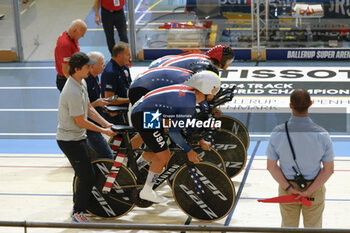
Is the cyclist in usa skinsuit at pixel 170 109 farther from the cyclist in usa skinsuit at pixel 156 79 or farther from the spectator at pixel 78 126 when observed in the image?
the cyclist in usa skinsuit at pixel 156 79

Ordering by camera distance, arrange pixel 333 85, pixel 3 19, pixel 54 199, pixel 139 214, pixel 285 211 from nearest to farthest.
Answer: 1. pixel 285 211
2. pixel 139 214
3. pixel 54 199
4. pixel 333 85
5. pixel 3 19

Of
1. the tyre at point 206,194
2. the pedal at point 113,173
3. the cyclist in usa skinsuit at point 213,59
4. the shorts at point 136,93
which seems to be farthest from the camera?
the cyclist in usa skinsuit at point 213,59

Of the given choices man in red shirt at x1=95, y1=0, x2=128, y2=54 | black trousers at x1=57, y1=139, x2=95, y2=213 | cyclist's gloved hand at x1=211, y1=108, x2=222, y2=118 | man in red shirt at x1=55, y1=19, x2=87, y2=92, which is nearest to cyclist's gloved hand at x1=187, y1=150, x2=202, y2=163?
black trousers at x1=57, y1=139, x2=95, y2=213

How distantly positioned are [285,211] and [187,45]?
9339 millimetres

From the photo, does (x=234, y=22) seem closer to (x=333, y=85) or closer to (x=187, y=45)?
(x=187, y=45)

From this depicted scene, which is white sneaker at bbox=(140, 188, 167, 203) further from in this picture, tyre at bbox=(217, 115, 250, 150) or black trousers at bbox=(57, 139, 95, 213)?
tyre at bbox=(217, 115, 250, 150)

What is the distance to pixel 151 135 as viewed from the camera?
6.06 meters

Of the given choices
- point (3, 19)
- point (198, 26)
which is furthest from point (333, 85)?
point (3, 19)

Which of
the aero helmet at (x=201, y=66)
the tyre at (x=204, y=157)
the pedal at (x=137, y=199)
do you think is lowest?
the pedal at (x=137, y=199)

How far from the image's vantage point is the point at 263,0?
1358 centimetres

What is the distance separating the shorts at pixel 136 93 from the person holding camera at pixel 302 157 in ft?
8.44

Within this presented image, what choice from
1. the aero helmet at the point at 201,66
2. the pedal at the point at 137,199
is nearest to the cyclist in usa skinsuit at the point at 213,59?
the aero helmet at the point at 201,66

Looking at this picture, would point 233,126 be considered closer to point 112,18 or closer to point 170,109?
point 170,109

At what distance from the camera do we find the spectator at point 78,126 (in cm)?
586
